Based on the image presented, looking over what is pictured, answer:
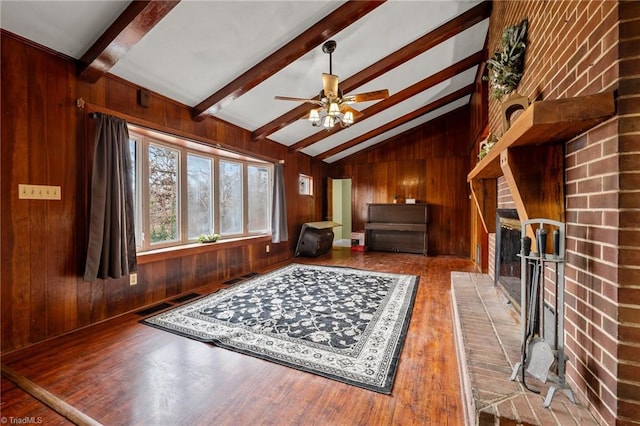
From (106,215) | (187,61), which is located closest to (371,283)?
(106,215)

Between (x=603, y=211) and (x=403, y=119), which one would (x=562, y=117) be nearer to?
(x=603, y=211)

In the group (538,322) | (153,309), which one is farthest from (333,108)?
(153,309)

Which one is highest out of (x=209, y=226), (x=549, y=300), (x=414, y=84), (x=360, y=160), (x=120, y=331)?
(x=414, y=84)

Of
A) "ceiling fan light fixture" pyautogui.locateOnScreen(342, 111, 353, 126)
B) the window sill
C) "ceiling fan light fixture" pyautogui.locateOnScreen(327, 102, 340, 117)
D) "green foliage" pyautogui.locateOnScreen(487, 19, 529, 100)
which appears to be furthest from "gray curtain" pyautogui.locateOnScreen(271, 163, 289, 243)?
"green foliage" pyautogui.locateOnScreen(487, 19, 529, 100)

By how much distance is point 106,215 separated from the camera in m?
2.53

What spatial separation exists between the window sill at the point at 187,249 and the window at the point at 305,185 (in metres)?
2.10

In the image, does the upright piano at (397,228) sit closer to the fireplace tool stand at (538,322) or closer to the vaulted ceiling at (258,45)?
the vaulted ceiling at (258,45)

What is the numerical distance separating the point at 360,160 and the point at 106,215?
19.3 feet

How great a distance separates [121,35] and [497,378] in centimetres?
332

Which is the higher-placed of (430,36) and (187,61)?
(430,36)

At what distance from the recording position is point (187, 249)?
11.3 feet

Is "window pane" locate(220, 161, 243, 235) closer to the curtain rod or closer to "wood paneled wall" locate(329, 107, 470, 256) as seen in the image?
the curtain rod

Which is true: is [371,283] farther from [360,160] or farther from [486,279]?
[360,160]

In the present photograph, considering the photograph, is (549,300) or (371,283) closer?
(549,300)
